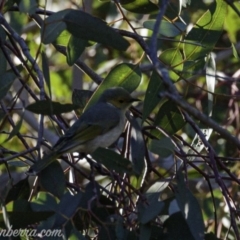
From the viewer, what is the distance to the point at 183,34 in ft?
7.64

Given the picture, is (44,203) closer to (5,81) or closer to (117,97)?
(5,81)

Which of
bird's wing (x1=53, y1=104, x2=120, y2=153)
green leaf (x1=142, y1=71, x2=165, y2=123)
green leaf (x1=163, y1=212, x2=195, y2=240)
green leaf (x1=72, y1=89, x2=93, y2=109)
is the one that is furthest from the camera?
green leaf (x1=72, y1=89, x2=93, y2=109)

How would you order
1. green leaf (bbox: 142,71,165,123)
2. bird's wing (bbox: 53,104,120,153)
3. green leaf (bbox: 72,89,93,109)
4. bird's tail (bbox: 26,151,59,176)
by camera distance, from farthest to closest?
green leaf (bbox: 72,89,93,109) < green leaf (bbox: 142,71,165,123) < bird's wing (bbox: 53,104,120,153) < bird's tail (bbox: 26,151,59,176)

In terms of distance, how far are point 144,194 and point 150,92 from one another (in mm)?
448

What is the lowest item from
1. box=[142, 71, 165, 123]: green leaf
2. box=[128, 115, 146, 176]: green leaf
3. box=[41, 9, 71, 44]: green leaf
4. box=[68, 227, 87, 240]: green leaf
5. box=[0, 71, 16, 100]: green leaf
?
box=[68, 227, 87, 240]: green leaf

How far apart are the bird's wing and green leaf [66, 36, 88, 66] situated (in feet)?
0.55

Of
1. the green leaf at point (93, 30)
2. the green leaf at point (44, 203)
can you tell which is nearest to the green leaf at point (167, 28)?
the green leaf at point (93, 30)

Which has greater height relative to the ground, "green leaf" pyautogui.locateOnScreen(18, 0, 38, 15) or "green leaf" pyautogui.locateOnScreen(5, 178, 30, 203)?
"green leaf" pyautogui.locateOnScreen(18, 0, 38, 15)

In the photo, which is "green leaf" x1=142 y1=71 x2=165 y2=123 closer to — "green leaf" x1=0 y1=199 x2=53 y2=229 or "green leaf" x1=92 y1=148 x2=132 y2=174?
"green leaf" x1=92 y1=148 x2=132 y2=174

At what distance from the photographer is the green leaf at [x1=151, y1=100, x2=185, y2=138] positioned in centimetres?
230

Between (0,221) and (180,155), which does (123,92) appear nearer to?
(180,155)

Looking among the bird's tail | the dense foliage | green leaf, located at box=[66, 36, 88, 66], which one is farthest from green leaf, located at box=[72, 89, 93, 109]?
the bird's tail

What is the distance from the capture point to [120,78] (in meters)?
2.36

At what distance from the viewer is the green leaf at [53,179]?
1936 millimetres
